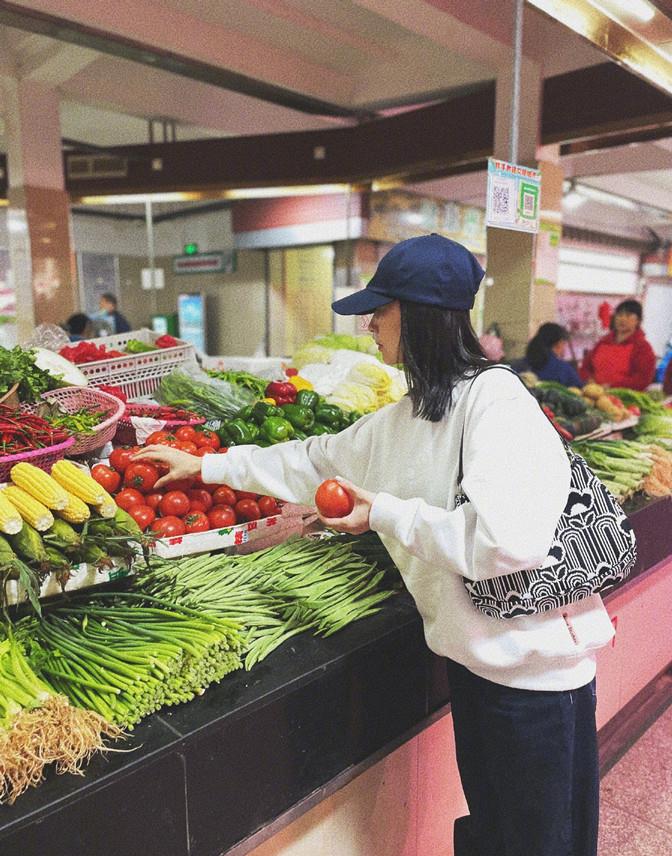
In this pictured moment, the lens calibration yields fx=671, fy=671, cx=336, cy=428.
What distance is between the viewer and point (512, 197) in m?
3.06

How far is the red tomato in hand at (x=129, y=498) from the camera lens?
2197mm

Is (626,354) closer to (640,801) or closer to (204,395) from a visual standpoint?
(640,801)

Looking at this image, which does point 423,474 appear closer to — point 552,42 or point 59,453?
point 59,453

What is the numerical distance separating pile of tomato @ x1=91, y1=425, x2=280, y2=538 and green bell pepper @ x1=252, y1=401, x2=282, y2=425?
592mm

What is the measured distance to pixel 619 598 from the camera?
315 cm

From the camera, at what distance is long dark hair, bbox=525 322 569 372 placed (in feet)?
19.0

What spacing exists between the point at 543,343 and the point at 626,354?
1298 millimetres

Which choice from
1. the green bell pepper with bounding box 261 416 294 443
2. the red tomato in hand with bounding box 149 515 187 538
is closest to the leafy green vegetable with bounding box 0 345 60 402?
the red tomato in hand with bounding box 149 515 187 538

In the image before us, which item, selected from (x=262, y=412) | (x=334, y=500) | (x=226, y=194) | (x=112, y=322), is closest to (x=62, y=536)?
(x=334, y=500)

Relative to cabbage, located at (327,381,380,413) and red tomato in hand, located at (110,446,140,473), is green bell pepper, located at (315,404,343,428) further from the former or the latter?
red tomato in hand, located at (110,446,140,473)

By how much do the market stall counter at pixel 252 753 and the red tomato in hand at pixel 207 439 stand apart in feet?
3.13

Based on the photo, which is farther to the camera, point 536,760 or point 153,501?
point 153,501

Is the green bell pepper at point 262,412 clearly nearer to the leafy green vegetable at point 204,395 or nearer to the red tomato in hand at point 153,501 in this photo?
the leafy green vegetable at point 204,395

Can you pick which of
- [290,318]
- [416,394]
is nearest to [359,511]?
[416,394]
